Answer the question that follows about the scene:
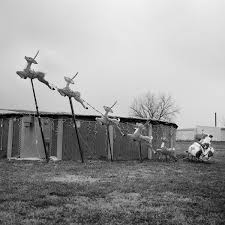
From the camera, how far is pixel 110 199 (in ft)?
28.7

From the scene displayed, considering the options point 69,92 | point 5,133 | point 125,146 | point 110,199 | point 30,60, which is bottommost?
point 110,199

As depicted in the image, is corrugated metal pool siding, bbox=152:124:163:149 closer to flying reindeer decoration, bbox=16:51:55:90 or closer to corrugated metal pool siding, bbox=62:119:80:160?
corrugated metal pool siding, bbox=62:119:80:160

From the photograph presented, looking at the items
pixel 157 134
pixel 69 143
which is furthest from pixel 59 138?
pixel 157 134

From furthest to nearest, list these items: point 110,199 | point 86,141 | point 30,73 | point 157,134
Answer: point 157,134, point 86,141, point 30,73, point 110,199

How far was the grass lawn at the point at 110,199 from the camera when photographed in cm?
691

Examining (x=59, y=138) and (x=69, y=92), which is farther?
(x=59, y=138)

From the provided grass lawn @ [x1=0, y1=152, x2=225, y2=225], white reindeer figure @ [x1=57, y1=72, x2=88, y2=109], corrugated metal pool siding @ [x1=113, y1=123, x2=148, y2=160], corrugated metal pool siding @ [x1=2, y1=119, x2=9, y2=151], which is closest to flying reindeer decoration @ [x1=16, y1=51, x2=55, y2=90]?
white reindeer figure @ [x1=57, y1=72, x2=88, y2=109]

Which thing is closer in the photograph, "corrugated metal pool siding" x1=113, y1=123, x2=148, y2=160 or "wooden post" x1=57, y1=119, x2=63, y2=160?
"wooden post" x1=57, y1=119, x2=63, y2=160

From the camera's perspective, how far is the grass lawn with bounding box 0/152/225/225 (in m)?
6.91

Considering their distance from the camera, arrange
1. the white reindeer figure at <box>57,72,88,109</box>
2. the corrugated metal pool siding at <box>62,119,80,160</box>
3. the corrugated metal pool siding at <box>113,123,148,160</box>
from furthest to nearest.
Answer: the corrugated metal pool siding at <box>113,123,148,160</box> → the corrugated metal pool siding at <box>62,119,80,160</box> → the white reindeer figure at <box>57,72,88,109</box>

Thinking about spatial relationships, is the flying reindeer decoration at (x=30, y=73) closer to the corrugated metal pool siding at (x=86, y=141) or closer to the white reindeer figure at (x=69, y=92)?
the white reindeer figure at (x=69, y=92)

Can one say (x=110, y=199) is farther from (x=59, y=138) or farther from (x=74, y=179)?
(x=59, y=138)

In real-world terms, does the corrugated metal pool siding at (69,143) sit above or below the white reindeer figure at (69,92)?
below

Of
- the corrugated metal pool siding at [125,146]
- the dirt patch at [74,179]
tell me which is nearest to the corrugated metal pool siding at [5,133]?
the corrugated metal pool siding at [125,146]
